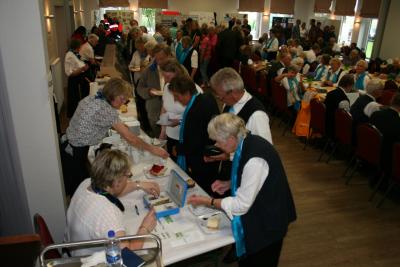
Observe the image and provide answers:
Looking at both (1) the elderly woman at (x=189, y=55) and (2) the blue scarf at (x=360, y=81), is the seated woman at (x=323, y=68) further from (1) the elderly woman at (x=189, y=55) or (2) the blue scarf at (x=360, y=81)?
(1) the elderly woman at (x=189, y=55)

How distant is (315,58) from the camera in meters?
8.59

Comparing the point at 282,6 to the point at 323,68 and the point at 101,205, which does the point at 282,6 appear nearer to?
the point at 323,68

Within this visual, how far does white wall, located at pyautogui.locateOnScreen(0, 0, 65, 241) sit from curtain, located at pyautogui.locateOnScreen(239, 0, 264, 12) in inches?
585

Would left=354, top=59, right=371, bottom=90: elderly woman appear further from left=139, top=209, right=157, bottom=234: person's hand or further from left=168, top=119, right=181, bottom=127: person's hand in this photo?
left=139, top=209, right=157, bottom=234: person's hand

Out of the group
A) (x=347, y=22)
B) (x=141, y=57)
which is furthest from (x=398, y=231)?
(x=347, y=22)

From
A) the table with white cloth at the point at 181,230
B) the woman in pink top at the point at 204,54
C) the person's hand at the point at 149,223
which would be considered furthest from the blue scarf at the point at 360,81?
the person's hand at the point at 149,223

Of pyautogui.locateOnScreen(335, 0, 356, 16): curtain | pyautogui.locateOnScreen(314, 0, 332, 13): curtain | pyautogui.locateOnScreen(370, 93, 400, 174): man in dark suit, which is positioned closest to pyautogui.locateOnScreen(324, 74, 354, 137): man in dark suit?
pyautogui.locateOnScreen(370, 93, 400, 174): man in dark suit

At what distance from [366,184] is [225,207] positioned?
316cm

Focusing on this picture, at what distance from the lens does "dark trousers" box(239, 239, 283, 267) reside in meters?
2.13

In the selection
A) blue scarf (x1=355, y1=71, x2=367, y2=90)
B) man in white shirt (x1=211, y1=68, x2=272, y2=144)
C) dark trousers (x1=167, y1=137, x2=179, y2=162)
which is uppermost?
man in white shirt (x1=211, y1=68, x2=272, y2=144)

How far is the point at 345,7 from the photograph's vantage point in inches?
525

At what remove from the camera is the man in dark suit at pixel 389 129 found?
3742mm

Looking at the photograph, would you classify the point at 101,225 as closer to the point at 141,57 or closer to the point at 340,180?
the point at 340,180

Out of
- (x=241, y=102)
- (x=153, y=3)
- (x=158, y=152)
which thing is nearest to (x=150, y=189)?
(x=158, y=152)
